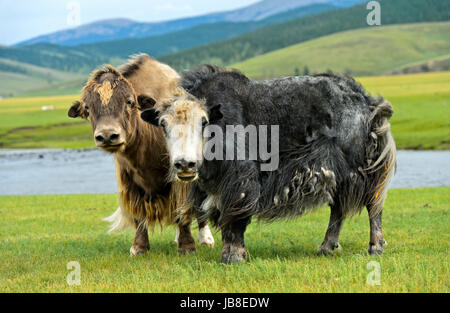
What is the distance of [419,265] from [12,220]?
1155 centimetres

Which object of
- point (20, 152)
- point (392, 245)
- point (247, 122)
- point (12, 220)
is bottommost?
point (20, 152)

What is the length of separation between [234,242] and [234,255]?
167 millimetres

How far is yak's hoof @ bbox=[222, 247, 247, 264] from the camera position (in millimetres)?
7191

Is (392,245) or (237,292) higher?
(237,292)

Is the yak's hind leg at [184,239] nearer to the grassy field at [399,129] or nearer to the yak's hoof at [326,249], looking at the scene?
the yak's hoof at [326,249]

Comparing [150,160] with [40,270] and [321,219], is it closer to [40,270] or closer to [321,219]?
[40,270]

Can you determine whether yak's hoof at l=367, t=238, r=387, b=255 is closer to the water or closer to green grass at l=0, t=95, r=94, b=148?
the water

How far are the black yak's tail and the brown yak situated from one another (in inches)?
99.3

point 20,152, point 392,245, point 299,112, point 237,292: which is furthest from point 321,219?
point 20,152

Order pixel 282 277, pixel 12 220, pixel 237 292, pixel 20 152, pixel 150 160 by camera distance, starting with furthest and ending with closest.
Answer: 1. pixel 20 152
2. pixel 12 220
3. pixel 150 160
4. pixel 282 277
5. pixel 237 292

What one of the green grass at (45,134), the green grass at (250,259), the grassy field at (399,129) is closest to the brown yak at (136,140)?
the green grass at (250,259)

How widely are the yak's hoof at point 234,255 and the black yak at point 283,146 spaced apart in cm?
1

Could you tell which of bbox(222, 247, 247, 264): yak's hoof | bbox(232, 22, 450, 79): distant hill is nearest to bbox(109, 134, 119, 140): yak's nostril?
bbox(222, 247, 247, 264): yak's hoof

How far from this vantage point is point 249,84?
7.66 metres
